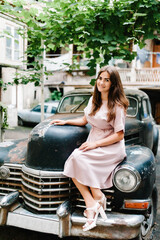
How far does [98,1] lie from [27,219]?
153 inches

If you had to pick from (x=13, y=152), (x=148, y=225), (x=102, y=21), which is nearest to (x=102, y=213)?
(x=148, y=225)

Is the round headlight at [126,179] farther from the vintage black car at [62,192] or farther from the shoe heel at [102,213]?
the shoe heel at [102,213]

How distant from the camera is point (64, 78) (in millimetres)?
19094

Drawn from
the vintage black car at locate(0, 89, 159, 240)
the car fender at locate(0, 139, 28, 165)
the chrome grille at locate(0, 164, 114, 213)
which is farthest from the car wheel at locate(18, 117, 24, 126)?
the chrome grille at locate(0, 164, 114, 213)

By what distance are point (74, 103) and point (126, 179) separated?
247 cm

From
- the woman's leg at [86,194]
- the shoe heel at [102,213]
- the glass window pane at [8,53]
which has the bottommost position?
the shoe heel at [102,213]

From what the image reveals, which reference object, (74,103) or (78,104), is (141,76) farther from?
(78,104)

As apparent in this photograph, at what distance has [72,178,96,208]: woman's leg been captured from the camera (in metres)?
2.37

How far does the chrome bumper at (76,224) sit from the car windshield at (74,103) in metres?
2.15

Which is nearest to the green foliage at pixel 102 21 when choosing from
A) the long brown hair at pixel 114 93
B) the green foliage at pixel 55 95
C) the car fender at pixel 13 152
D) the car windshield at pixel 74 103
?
the car windshield at pixel 74 103

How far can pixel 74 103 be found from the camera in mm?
4664

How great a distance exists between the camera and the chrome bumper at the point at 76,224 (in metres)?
2.28

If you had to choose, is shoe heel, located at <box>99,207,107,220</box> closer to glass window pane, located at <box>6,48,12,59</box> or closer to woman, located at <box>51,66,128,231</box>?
woman, located at <box>51,66,128,231</box>

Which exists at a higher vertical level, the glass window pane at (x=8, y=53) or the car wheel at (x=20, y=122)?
the glass window pane at (x=8, y=53)
